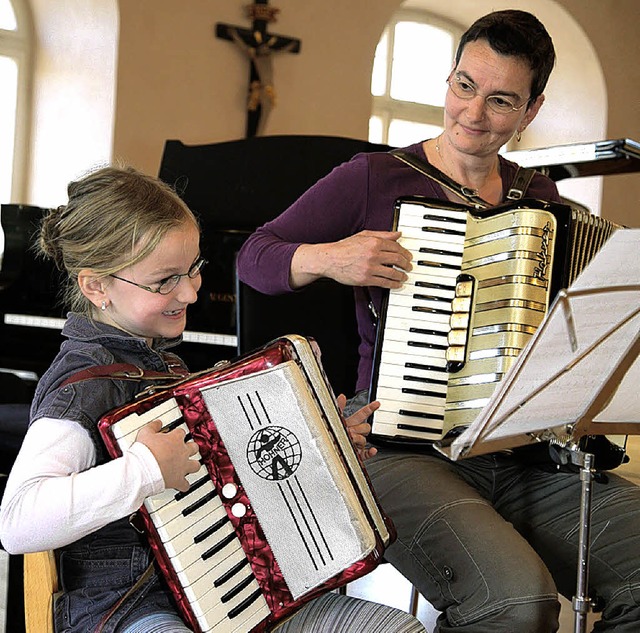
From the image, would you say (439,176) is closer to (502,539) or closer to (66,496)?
Result: (502,539)

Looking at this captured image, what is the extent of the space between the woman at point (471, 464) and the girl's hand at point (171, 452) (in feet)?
1.53

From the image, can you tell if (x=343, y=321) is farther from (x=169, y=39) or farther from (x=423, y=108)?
(x=423, y=108)

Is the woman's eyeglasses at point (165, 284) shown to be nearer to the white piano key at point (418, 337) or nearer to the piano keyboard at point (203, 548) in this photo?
the piano keyboard at point (203, 548)

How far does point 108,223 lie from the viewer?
1.51 m

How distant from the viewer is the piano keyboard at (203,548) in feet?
4.33

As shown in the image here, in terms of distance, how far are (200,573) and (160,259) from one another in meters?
0.47

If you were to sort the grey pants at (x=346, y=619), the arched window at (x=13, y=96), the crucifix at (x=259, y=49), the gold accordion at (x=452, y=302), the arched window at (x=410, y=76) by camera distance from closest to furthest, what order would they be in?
the grey pants at (x=346, y=619) < the gold accordion at (x=452, y=302) < the arched window at (x=13, y=96) < the crucifix at (x=259, y=49) < the arched window at (x=410, y=76)

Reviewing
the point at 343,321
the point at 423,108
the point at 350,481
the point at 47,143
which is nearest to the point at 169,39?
the point at 47,143

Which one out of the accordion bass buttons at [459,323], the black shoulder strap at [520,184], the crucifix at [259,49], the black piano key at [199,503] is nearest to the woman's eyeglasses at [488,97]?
the black shoulder strap at [520,184]

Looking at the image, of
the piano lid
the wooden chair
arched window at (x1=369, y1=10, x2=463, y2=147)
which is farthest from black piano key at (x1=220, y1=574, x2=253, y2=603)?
arched window at (x1=369, y1=10, x2=463, y2=147)

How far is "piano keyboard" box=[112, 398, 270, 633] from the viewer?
52.0 inches

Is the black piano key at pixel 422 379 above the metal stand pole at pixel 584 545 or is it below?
above

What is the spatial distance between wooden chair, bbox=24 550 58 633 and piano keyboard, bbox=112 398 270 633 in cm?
19

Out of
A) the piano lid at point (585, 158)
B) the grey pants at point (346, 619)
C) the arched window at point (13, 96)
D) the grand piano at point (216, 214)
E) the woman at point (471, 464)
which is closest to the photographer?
the grey pants at point (346, 619)
